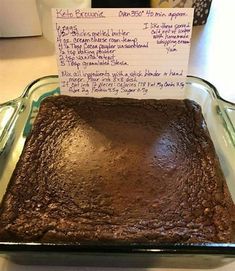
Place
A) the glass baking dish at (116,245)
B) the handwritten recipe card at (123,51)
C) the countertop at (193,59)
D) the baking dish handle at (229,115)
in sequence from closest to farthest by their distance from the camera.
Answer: the glass baking dish at (116,245) → the handwritten recipe card at (123,51) → the baking dish handle at (229,115) → the countertop at (193,59)

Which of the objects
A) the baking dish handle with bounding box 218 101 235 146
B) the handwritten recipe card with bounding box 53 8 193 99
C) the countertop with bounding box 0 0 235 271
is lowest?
the countertop with bounding box 0 0 235 271

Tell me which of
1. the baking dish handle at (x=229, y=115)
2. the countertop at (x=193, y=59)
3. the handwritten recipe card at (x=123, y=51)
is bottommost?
the countertop at (x=193, y=59)

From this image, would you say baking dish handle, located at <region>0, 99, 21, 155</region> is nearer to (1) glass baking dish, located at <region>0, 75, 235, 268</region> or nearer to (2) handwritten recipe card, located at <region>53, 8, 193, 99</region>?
(1) glass baking dish, located at <region>0, 75, 235, 268</region>

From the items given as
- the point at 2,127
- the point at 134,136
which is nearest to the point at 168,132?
the point at 134,136

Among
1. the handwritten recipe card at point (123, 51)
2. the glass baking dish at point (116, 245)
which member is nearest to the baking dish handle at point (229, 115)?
the glass baking dish at point (116, 245)

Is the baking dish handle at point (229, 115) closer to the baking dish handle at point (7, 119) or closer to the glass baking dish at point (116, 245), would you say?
the glass baking dish at point (116, 245)

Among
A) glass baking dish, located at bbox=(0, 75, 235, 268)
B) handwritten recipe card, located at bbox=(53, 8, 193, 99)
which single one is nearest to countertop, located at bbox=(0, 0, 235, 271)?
glass baking dish, located at bbox=(0, 75, 235, 268)
